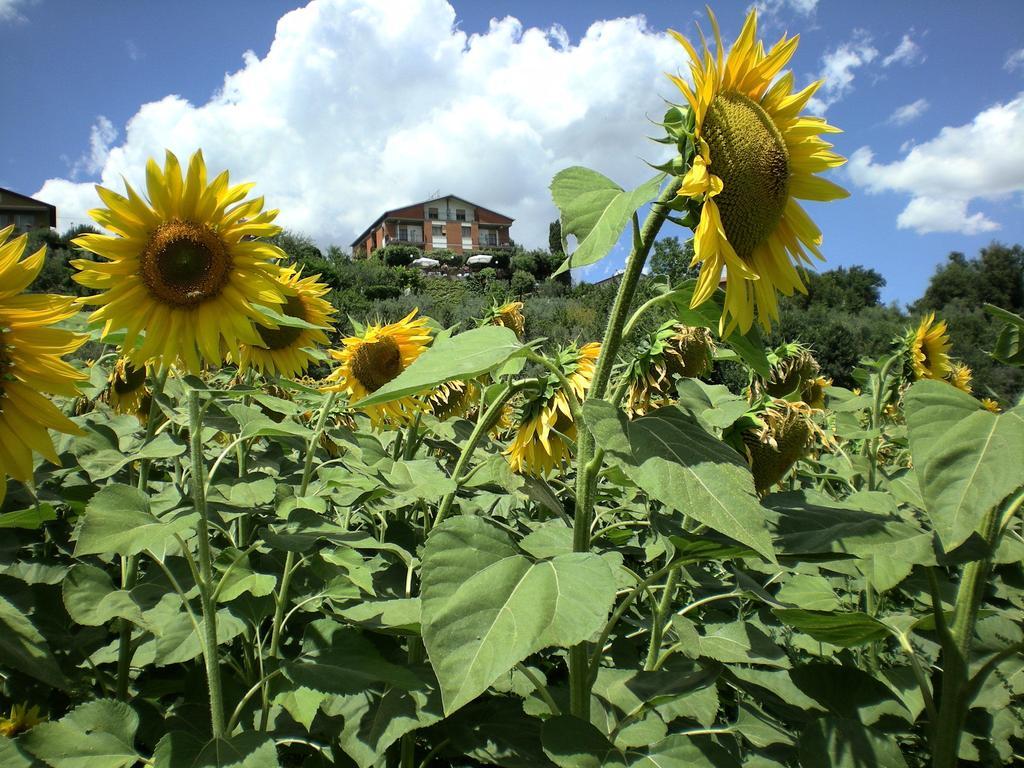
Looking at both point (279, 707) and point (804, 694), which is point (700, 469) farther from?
point (279, 707)

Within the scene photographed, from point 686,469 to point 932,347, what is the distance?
13.5ft

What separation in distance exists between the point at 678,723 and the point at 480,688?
3.24 ft

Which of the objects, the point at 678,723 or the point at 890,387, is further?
the point at 890,387

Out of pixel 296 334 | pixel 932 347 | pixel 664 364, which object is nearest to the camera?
pixel 664 364

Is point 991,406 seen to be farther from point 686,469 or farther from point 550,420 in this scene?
point 686,469

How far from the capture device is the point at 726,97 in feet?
4.12

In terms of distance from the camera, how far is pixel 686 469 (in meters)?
1.04

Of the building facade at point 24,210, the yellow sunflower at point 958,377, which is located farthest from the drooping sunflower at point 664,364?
the building facade at point 24,210

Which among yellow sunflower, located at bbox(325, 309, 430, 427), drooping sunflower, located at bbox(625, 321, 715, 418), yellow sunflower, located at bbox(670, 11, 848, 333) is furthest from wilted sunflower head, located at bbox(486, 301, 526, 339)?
yellow sunflower, located at bbox(670, 11, 848, 333)

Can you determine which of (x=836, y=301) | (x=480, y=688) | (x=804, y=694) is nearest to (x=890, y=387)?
(x=804, y=694)

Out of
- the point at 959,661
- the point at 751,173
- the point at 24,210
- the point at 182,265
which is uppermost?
the point at 24,210

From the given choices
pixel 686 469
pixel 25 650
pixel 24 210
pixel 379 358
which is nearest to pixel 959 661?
pixel 686 469

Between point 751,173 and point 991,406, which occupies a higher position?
point 751,173

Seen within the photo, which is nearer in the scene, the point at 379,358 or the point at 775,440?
the point at 775,440
